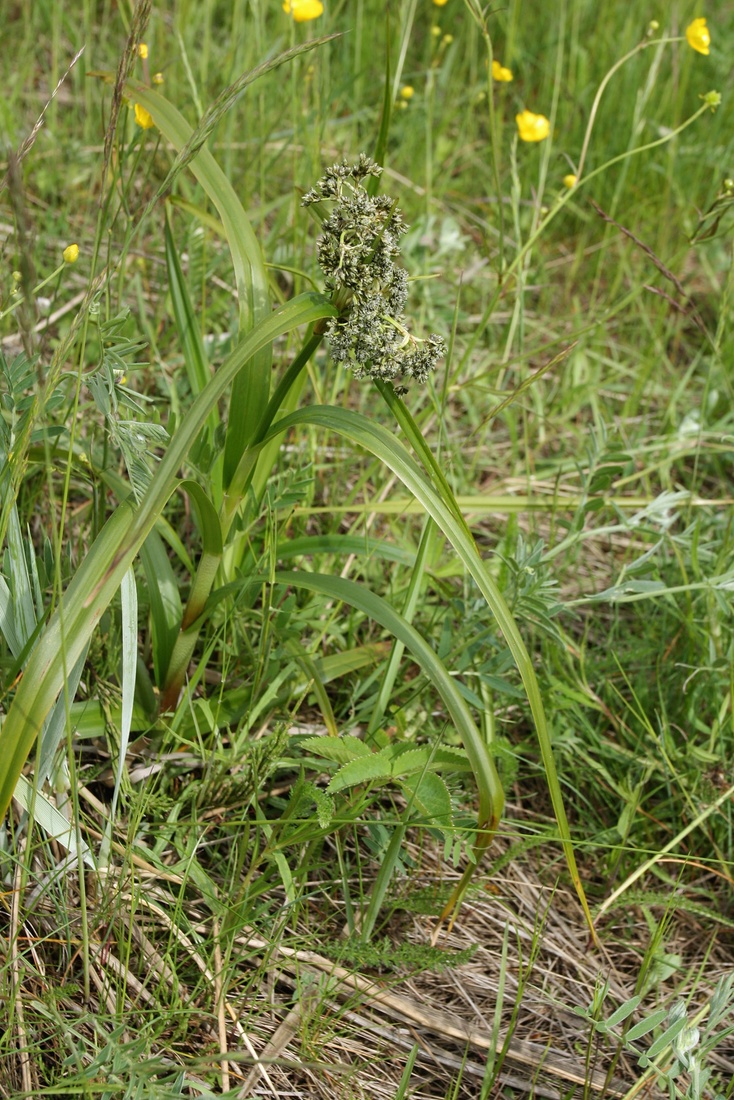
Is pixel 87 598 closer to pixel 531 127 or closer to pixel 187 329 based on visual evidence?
pixel 187 329

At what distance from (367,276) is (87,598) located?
0.54m

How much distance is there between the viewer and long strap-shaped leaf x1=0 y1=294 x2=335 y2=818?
107cm

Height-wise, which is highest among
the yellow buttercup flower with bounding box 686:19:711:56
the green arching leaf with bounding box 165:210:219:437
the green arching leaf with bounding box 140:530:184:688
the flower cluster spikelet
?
the yellow buttercup flower with bounding box 686:19:711:56

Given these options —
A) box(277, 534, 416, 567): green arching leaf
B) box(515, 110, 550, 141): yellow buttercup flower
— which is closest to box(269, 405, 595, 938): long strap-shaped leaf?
box(277, 534, 416, 567): green arching leaf

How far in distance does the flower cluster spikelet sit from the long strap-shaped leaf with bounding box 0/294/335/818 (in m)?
0.10

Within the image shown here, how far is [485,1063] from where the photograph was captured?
1.43 metres

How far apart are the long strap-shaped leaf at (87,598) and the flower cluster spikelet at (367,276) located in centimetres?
10

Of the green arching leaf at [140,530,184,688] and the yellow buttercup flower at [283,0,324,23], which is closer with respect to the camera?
the green arching leaf at [140,530,184,688]

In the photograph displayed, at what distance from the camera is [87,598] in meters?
1.12

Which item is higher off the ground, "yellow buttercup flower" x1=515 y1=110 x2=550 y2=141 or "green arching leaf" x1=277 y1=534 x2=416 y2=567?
"yellow buttercup flower" x1=515 y1=110 x2=550 y2=141

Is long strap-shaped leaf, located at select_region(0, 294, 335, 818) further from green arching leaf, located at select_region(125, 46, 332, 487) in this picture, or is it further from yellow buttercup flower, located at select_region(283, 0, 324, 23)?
yellow buttercup flower, located at select_region(283, 0, 324, 23)

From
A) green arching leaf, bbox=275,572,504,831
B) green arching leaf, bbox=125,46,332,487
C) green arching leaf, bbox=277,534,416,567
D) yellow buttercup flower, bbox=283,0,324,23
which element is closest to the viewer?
green arching leaf, bbox=275,572,504,831

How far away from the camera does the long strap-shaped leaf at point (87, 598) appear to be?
3.52 feet

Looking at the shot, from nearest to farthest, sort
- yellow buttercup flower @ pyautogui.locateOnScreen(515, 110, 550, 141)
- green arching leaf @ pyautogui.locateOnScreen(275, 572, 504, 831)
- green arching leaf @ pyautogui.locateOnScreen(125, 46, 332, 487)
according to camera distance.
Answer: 1. green arching leaf @ pyautogui.locateOnScreen(275, 572, 504, 831)
2. green arching leaf @ pyautogui.locateOnScreen(125, 46, 332, 487)
3. yellow buttercup flower @ pyautogui.locateOnScreen(515, 110, 550, 141)
